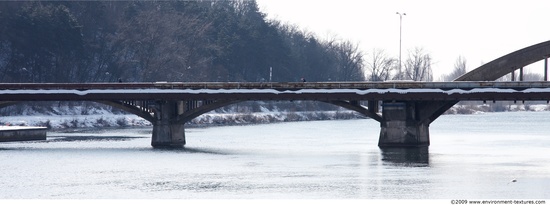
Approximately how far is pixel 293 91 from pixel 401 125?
8.56 metres

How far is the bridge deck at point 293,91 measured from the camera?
86250mm

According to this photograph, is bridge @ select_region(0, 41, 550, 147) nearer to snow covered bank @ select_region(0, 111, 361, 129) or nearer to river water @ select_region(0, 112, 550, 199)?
river water @ select_region(0, 112, 550, 199)

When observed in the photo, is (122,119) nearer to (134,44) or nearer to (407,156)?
(134,44)

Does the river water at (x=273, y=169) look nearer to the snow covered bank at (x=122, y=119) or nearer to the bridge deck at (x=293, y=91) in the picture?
the bridge deck at (x=293, y=91)

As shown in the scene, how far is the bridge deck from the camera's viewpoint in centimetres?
8625

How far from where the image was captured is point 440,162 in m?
74.2

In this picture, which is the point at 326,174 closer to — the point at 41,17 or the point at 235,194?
the point at 235,194

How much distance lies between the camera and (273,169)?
6900 cm

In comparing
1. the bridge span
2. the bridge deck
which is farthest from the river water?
the bridge deck

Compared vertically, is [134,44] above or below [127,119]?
above

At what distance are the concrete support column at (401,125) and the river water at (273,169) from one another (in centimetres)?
204

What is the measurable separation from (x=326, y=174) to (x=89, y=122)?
73.0 meters

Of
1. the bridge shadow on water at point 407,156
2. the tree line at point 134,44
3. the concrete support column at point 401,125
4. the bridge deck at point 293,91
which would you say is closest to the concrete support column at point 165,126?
the bridge deck at point 293,91

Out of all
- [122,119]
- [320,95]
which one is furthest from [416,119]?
[122,119]
